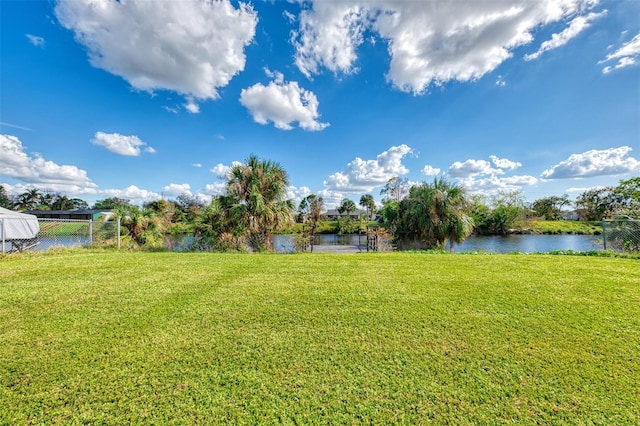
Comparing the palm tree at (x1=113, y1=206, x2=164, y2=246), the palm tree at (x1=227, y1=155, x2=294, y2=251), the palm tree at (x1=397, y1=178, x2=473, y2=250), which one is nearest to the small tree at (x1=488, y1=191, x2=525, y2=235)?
the palm tree at (x1=397, y1=178, x2=473, y2=250)

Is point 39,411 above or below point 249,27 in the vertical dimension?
below

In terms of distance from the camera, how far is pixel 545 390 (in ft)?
4.84

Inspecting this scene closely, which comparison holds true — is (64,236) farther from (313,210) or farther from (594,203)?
(594,203)

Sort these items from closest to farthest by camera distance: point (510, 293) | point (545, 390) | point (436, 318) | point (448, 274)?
point (545, 390), point (436, 318), point (510, 293), point (448, 274)

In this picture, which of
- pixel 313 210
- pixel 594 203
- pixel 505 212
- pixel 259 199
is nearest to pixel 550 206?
pixel 594 203

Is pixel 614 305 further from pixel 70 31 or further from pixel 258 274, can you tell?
pixel 70 31

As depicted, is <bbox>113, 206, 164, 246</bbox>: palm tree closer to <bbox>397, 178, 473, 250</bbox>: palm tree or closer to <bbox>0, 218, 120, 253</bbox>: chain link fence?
<bbox>0, 218, 120, 253</bbox>: chain link fence

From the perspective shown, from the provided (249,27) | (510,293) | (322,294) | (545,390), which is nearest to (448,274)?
(510,293)

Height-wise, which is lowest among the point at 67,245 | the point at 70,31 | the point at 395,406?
the point at 395,406

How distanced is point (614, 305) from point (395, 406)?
3099 mm

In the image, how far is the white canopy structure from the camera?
5.71m

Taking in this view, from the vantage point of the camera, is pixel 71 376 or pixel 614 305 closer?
pixel 71 376

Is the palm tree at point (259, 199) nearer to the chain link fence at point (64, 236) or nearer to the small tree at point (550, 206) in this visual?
the chain link fence at point (64, 236)

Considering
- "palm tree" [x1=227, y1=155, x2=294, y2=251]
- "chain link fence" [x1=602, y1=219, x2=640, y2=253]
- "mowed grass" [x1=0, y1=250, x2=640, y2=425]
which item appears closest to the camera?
"mowed grass" [x1=0, y1=250, x2=640, y2=425]
